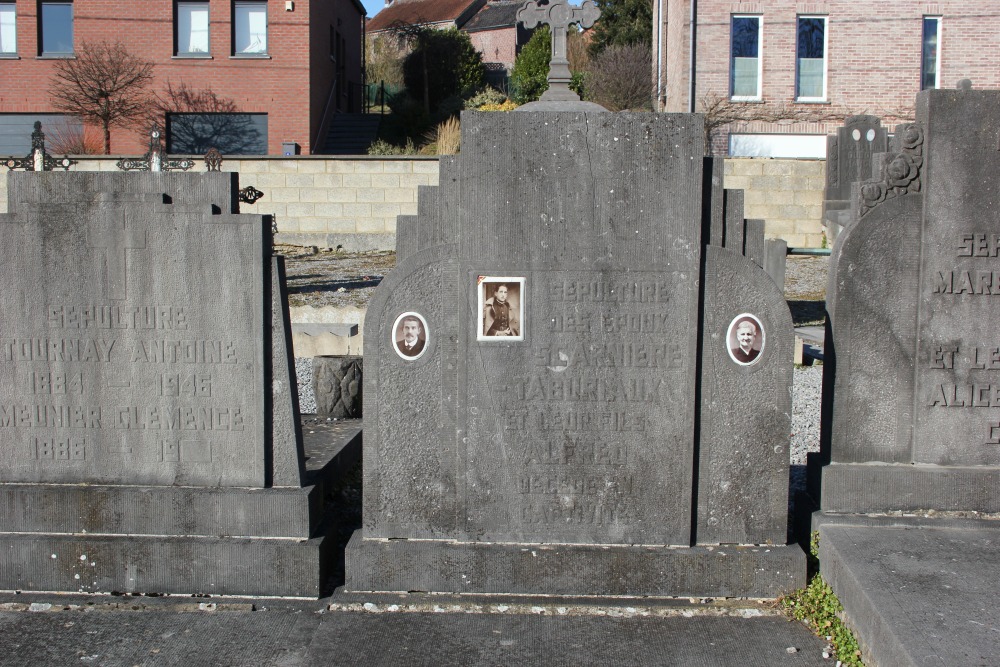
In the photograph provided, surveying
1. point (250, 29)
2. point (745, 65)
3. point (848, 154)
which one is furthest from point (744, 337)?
point (250, 29)

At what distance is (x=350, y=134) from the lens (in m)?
28.6

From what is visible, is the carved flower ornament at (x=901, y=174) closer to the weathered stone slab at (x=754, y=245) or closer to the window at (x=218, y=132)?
the weathered stone slab at (x=754, y=245)

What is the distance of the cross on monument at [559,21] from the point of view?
962 cm

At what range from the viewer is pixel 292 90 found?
26203 mm

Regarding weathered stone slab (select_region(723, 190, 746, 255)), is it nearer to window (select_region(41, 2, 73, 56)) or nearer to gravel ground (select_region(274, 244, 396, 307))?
gravel ground (select_region(274, 244, 396, 307))

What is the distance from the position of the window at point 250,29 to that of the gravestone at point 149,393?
23122 mm

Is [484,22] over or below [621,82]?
over

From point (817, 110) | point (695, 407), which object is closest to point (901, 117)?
point (817, 110)

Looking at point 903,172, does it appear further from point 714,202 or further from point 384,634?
point 384,634

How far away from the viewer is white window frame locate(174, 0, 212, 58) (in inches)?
1022

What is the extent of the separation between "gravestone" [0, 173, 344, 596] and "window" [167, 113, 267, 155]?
73.7ft

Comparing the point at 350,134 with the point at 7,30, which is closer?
the point at 7,30

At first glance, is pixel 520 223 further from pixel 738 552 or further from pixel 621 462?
pixel 738 552

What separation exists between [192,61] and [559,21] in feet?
60.6
